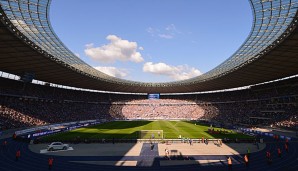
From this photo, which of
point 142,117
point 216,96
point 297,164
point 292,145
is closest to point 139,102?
point 142,117

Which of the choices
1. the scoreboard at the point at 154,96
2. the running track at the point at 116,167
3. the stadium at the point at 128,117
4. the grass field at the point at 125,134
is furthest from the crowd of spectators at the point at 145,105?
the running track at the point at 116,167

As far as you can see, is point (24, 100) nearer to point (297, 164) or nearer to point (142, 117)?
point (142, 117)

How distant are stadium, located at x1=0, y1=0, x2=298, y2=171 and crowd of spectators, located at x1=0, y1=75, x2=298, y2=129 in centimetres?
37

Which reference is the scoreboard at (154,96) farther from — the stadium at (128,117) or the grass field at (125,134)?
the grass field at (125,134)

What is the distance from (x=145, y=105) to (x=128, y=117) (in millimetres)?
15049

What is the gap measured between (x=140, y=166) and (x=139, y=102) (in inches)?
Answer: 3340

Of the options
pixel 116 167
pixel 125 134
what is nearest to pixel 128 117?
pixel 125 134

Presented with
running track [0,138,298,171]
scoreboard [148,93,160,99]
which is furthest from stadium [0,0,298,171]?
scoreboard [148,93,160,99]

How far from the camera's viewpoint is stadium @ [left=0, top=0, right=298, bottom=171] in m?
23.6

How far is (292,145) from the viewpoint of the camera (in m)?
31.5

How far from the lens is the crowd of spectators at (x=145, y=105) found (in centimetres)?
5250

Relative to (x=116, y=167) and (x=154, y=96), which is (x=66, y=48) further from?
(x=154, y=96)

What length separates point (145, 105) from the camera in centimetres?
10481

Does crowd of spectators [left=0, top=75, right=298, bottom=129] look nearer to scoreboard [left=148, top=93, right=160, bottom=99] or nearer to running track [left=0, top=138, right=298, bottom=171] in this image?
scoreboard [left=148, top=93, right=160, bottom=99]
